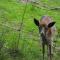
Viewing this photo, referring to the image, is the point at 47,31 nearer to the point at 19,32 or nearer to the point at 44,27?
the point at 44,27

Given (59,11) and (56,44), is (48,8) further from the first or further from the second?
(56,44)

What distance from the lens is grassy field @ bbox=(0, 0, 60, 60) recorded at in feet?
30.6

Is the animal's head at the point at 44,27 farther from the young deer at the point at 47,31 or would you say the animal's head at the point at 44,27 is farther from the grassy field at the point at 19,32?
the grassy field at the point at 19,32

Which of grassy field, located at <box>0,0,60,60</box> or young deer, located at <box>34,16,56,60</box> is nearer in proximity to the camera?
young deer, located at <box>34,16,56,60</box>

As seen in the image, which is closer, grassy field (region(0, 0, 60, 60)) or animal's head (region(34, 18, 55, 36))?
animal's head (region(34, 18, 55, 36))

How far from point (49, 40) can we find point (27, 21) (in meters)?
4.07

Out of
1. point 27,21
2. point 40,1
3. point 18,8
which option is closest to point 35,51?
point 27,21

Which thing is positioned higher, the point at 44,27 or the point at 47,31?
the point at 44,27

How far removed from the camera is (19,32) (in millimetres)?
11211

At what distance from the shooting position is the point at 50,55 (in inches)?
369

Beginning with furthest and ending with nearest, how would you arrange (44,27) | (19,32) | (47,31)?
(19,32), (47,31), (44,27)

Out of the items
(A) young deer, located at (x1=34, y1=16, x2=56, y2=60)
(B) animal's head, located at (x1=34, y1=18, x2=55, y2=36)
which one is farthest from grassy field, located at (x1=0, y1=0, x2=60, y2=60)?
(B) animal's head, located at (x1=34, y1=18, x2=55, y2=36)

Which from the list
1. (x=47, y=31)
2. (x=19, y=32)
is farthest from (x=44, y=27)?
(x=19, y=32)

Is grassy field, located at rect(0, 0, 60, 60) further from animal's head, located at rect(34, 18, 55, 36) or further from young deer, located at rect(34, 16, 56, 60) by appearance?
animal's head, located at rect(34, 18, 55, 36)
